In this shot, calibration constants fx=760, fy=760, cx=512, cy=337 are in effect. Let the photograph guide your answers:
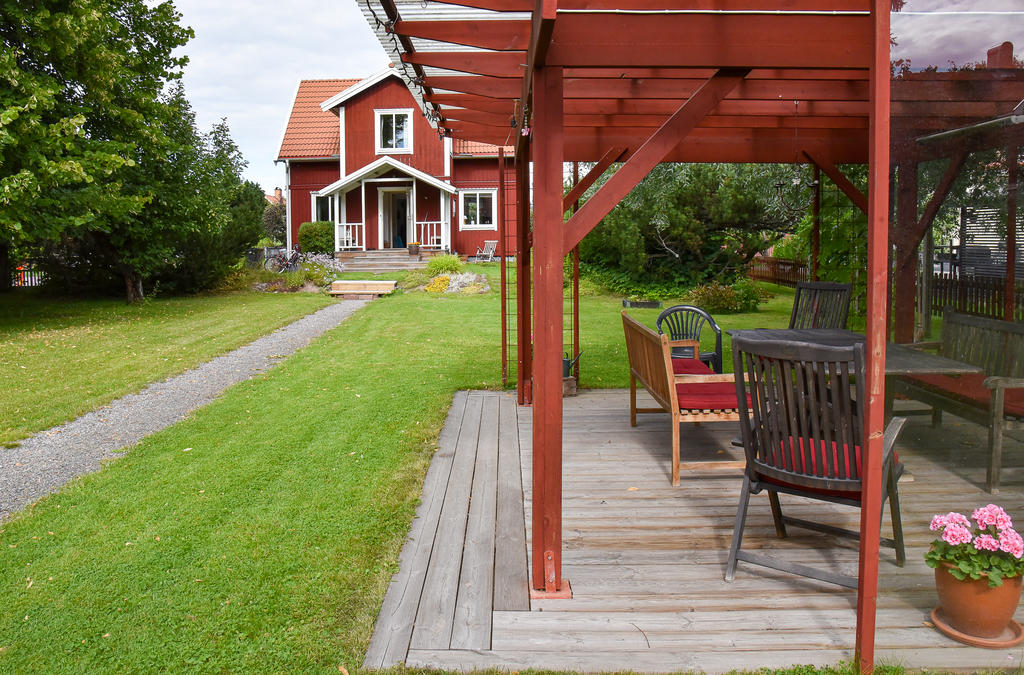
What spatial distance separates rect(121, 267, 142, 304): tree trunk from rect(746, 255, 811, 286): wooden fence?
46.7 feet

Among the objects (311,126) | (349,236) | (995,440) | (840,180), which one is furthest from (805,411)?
(311,126)

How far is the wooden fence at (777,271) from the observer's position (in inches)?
758

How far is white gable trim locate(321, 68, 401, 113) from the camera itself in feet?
79.5

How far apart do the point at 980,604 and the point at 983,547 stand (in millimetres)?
218

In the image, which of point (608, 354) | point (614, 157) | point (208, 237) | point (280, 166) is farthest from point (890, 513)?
point (280, 166)

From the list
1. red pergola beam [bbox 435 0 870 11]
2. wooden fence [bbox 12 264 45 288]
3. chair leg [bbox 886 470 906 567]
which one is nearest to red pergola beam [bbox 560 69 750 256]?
red pergola beam [bbox 435 0 870 11]

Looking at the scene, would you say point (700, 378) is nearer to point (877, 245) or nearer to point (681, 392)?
point (681, 392)

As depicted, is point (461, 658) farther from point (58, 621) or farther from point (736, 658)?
point (58, 621)

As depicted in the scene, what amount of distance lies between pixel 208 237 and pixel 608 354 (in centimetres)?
1175

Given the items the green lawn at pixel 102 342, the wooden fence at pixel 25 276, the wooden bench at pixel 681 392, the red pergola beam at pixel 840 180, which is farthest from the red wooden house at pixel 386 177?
the wooden bench at pixel 681 392

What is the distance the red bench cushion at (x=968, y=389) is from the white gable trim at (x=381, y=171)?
21430 millimetres

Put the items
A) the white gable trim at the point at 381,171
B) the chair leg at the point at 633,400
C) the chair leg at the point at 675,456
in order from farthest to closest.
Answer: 1. the white gable trim at the point at 381,171
2. the chair leg at the point at 633,400
3. the chair leg at the point at 675,456

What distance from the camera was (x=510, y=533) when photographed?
3893 mm

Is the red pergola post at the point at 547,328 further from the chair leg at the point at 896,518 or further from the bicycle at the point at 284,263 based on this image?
the bicycle at the point at 284,263
